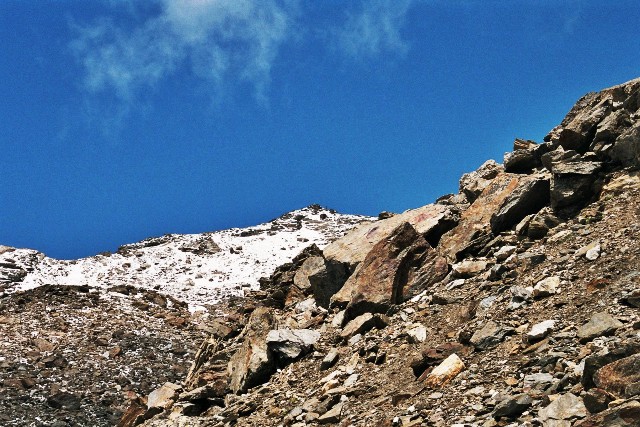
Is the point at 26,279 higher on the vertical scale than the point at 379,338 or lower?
higher

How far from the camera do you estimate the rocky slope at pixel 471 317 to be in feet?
32.3

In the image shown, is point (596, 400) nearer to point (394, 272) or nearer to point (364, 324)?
point (364, 324)

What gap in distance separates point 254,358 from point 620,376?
11.2m

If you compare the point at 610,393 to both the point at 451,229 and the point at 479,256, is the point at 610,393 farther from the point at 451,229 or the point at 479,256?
the point at 451,229

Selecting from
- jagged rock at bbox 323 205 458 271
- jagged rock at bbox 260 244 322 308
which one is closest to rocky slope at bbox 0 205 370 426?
jagged rock at bbox 260 244 322 308

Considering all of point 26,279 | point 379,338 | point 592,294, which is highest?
point 26,279

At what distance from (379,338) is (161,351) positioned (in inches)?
766

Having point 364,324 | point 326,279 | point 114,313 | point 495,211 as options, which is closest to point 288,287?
point 326,279

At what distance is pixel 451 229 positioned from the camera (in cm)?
1900

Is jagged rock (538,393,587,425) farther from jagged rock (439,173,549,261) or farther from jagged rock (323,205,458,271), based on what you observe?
jagged rock (323,205,458,271)

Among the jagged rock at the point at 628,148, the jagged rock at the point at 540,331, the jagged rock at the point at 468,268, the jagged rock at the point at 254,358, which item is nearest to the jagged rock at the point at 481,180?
the jagged rock at the point at 468,268

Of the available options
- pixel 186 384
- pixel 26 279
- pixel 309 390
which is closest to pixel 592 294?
pixel 309 390

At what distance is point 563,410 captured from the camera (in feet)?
27.8

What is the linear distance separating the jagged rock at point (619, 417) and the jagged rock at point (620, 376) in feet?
1.48
